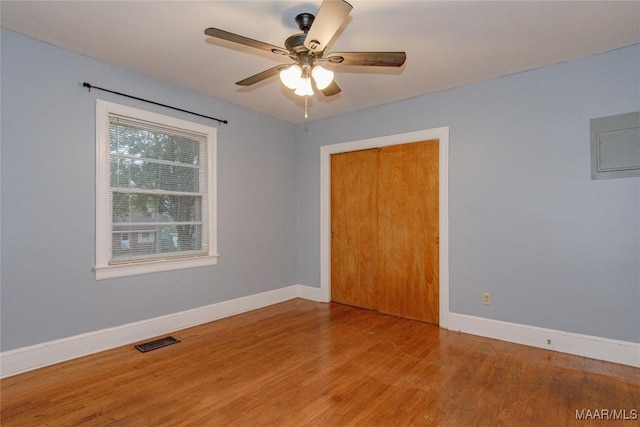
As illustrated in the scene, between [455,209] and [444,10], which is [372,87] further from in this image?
[455,209]

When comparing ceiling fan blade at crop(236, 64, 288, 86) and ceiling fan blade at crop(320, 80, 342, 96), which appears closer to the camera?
ceiling fan blade at crop(236, 64, 288, 86)

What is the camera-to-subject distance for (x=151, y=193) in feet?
10.9

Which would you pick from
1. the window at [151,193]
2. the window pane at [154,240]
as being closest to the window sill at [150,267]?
the window at [151,193]

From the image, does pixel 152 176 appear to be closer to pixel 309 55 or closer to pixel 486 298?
pixel 309 55

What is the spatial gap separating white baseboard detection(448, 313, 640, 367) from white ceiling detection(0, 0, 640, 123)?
8.09 feet

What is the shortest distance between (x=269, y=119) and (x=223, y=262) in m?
2.06

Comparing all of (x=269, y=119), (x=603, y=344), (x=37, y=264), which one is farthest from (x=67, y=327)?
(x=603, y=344)

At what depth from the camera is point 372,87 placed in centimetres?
354

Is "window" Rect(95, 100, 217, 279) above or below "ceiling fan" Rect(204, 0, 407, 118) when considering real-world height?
below

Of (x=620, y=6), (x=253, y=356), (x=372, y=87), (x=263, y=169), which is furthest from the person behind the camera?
(x=263, y=169)

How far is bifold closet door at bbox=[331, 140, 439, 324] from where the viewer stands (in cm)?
377

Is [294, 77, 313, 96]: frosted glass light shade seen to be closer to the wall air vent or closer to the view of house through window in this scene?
the view of house through window

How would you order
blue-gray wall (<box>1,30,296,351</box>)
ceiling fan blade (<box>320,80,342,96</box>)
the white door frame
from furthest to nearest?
1. the white door frame
2. ceiling fan blade (<box>320,80,342,96</box>)
3. blue-gray wall (<box>1,30,296,351</box>)

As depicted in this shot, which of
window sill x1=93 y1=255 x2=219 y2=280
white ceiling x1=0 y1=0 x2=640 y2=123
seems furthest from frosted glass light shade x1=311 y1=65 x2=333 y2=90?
window sill x1=93 y1=255 x2=219 y2=280
